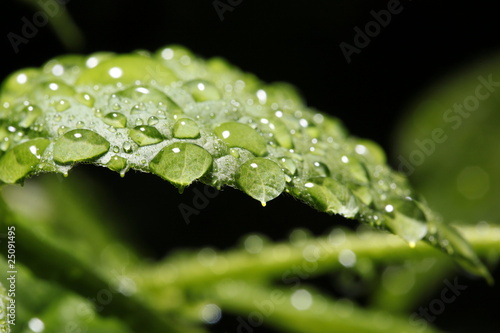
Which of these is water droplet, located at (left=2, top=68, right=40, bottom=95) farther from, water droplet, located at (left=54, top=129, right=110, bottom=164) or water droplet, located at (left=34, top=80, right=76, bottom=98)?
water droplet, located at (left=54, top=129, right=110, bottom=164)

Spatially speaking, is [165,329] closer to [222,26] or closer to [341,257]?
[341,257]

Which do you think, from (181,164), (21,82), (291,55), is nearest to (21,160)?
(181,164)

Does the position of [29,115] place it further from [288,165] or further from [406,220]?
[406,220]

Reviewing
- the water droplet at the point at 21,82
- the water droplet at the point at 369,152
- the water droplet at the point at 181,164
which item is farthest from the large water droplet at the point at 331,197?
the water droplet at the point at 21,82

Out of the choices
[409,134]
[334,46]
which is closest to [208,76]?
[409,134]

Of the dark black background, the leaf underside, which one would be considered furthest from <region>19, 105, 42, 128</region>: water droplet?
the dark black background

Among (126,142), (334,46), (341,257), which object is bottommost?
(334,46)

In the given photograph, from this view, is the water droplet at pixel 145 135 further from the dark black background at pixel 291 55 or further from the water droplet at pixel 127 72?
the dark black background at pixel 291 55
